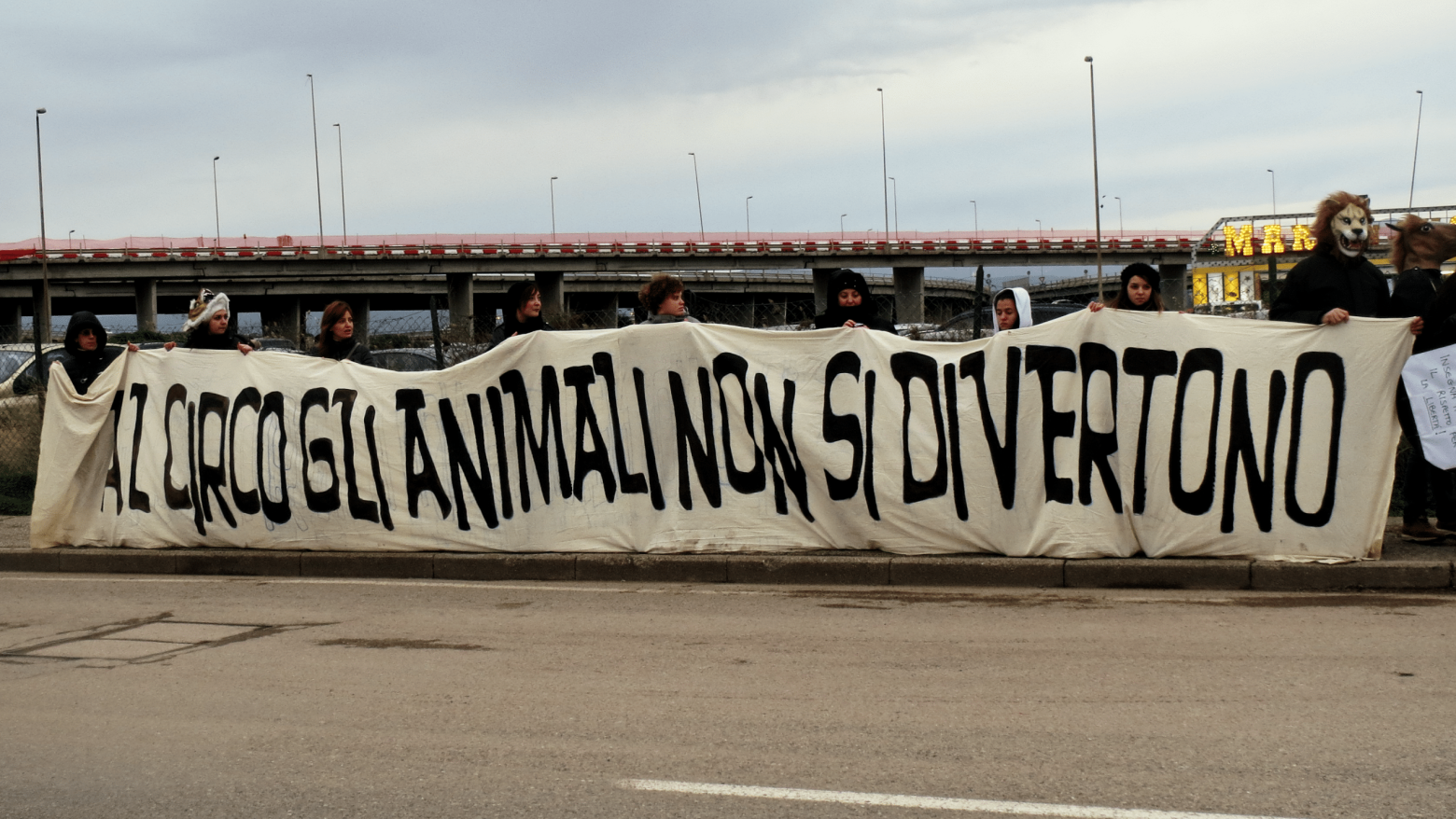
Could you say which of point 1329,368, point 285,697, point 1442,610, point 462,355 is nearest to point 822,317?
point 1329,368

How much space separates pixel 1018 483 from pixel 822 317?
2.26m

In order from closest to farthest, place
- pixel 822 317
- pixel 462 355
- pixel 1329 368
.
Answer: pixel 1329 368, pixel 822 317, pixel 462 355

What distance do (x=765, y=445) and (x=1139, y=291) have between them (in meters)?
2.61

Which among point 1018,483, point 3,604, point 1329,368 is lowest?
point 3,604

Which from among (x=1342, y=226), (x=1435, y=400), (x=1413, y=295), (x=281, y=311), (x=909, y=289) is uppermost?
(x=281, y=311)

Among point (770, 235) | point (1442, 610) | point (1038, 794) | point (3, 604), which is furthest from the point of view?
point (770, 235)

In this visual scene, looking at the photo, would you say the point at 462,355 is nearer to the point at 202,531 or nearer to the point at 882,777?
the point at 202,531

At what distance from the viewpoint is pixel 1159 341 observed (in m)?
8.18

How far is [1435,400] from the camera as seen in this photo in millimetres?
7832

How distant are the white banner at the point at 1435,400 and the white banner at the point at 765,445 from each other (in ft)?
0.47

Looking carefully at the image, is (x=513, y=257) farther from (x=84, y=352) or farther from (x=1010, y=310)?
(x=1010, y=310)

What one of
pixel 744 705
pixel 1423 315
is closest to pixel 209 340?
pixel 744 705

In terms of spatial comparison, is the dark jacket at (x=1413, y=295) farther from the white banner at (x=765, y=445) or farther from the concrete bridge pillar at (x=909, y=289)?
the concrete bridge pillar at (x=909, y=289)

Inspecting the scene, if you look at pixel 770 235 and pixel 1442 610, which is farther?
pixel 770 235
